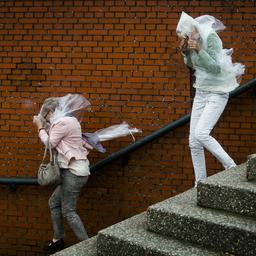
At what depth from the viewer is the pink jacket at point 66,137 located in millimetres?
5040

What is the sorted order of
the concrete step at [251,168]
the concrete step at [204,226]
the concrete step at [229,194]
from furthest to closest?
the concrete step at [251,168] < the concrete step at [229,194] < the concrete step at [204,226]

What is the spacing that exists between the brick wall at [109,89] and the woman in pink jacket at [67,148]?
574 millimetres

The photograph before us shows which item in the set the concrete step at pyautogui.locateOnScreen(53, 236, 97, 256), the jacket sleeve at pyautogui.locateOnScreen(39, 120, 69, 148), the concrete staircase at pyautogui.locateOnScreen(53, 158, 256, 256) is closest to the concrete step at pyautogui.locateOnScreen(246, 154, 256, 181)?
the concrete staircase at pyautogui.locateOnScreen(53, 158, 256, 256)

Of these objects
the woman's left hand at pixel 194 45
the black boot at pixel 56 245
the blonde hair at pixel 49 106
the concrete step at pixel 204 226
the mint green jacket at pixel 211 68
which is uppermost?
the woman's left hand at pixel 194 45

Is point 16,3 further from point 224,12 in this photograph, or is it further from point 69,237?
point 69,237

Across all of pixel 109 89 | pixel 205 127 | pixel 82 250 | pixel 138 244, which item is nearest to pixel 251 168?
pixel 205 127

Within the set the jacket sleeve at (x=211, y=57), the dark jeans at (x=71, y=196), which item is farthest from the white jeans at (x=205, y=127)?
the dark jeans at (x=71, y=196)

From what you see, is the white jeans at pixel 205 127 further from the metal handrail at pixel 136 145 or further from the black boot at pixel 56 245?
the black boot at pixel 56 245

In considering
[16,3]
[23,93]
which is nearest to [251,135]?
[23,93]

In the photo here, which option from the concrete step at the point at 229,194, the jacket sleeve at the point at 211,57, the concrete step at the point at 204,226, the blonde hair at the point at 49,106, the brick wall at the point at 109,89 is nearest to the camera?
the concrete step at the point at 204,226

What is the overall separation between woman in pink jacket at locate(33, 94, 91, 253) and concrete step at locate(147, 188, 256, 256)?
1419 mm

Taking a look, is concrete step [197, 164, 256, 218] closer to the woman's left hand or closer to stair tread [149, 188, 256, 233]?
stair tread [149, 188, 256, 233]

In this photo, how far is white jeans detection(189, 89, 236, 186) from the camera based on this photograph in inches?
181

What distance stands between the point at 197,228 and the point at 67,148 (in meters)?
1.95
